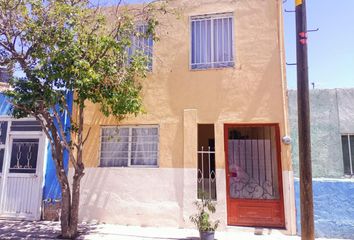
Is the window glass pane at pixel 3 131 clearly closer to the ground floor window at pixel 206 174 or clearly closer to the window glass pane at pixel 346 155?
the ground floor window at pixel 206 174

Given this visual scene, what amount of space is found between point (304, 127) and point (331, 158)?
249 centimetres

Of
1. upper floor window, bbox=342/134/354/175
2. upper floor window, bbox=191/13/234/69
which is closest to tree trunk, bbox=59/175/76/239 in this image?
upper floor window, bbox=191/13/234/69

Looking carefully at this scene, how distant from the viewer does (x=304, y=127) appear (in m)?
5.92

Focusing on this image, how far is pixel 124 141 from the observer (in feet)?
29.8

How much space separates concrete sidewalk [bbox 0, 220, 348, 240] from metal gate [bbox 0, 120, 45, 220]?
729mm

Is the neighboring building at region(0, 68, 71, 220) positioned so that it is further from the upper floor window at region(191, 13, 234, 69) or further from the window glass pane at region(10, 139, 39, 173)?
the upper floor window at region(191, 13, 234, 69)

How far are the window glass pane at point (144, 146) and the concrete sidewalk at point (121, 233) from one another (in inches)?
71.1

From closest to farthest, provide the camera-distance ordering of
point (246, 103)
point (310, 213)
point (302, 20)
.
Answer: point (310, 213), point (302, 20), point (246, 103)

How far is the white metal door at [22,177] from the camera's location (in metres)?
9.20

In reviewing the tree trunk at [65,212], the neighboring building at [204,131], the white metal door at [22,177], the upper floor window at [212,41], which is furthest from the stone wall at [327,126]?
the white metal door at [22,177]

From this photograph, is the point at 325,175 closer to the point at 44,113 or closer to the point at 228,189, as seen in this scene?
the point at 228,189

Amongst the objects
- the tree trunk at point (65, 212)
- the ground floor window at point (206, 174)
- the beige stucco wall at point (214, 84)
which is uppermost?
the beige stucco wall at point (214, 84)

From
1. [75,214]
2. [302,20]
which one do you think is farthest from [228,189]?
[302,20]

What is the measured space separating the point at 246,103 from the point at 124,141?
11.8ft
